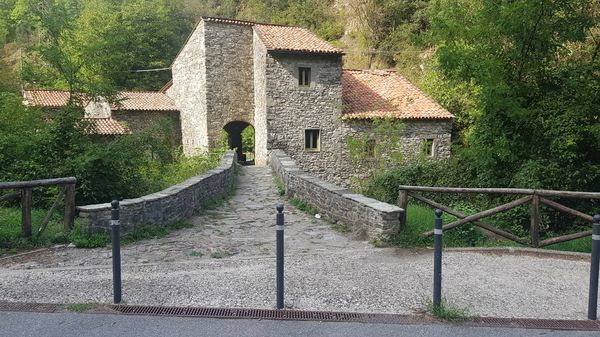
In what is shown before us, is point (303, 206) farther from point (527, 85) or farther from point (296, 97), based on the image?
point (296, 97)

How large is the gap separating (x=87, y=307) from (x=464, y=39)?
9235 mm

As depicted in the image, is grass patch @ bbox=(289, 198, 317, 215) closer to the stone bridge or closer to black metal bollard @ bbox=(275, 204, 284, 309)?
the stone bridge

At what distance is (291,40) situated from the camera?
2173cm

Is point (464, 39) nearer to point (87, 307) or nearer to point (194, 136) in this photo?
point (87, 307)

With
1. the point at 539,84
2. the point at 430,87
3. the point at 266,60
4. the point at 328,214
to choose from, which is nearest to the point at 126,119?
the point at 266,60

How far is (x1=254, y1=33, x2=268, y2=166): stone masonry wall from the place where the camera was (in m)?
21.2

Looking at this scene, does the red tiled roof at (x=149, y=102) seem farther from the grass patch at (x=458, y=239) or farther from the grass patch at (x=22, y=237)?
the grass patch at (x=458, y=239)

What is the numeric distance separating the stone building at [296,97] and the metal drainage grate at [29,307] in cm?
1637

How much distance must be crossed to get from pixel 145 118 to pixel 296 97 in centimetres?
1012

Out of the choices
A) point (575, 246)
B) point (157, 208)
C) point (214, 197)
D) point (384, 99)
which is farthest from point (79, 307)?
point (384, 99)

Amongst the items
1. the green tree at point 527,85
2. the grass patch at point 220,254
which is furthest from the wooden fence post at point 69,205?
the green tree at point 527,85

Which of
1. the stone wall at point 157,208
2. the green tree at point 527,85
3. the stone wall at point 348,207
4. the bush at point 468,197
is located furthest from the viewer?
the bush at point 468,197

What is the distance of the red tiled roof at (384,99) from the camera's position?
70.1ft

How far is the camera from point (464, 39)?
993 centimetres
